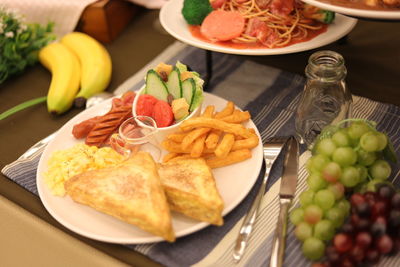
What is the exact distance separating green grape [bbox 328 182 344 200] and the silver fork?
7.3 inches

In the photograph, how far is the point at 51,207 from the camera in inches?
42.3

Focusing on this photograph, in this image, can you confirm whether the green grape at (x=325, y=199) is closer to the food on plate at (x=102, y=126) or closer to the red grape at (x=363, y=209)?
the red grape at (x=363, y=209)

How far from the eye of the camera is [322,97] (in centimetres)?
121

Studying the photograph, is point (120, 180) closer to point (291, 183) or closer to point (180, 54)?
point (291, 183)

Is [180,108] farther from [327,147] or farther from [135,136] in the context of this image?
[327,147]

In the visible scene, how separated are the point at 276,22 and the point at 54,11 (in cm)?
97

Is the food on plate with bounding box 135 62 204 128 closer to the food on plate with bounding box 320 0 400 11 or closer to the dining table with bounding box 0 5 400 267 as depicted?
the dining table with bounding box 0 5 400 267

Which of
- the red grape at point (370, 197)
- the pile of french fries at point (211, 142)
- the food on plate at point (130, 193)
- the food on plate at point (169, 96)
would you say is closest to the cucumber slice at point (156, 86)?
the food on plate at point (169, 96)

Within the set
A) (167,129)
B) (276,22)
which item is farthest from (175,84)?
(276,22)

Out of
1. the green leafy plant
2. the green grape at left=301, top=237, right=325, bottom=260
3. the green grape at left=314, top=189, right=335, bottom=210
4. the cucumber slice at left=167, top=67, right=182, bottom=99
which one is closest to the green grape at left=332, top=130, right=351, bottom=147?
the green grape at left=314, top=189, right=335, bottom=210

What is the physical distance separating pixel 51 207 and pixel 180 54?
803 millimetres

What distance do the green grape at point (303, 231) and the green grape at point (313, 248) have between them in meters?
0.01

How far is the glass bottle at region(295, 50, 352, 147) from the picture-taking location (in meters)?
1.11

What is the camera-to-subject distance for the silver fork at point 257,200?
0.99 metres
